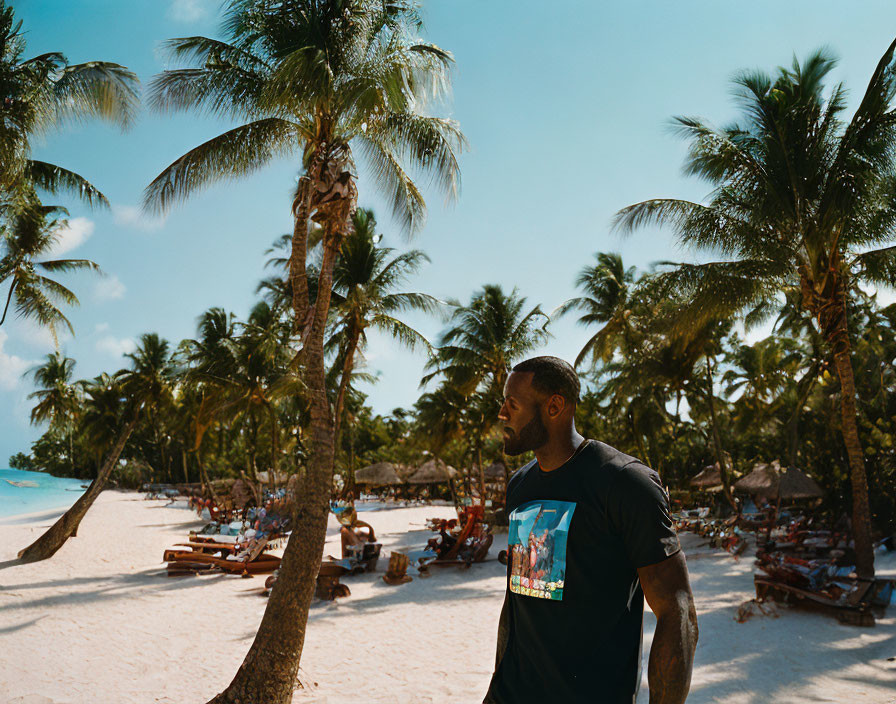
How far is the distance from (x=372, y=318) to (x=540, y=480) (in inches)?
537

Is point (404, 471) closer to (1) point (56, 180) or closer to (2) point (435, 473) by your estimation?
(2) point (435, 473)

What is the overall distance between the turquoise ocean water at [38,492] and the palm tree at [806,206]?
60.1 meters

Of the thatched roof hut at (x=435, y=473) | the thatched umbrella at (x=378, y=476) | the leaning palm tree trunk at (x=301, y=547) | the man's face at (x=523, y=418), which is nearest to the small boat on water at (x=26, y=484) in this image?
the thatched umbrella at (x=378, y=476)

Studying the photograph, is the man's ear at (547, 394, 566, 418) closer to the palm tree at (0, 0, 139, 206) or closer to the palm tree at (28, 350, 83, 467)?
the palm tree at (0, 0, 139, 206)

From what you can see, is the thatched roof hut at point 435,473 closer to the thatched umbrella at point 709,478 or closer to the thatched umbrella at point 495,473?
the thatched umbrella at point 495,473

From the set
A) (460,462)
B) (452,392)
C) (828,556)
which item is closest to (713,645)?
(828,556)

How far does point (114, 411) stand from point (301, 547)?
37.8m

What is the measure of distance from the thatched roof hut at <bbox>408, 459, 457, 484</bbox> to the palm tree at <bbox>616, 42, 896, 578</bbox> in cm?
2371


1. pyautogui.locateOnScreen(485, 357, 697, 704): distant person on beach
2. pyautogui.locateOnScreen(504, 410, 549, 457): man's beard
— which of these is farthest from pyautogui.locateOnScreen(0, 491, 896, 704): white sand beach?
pyautogui.locateOnScreen(504, 410, 549, 457): man's beard

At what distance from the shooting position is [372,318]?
15.4 m

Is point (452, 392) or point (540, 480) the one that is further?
point (452, 392)

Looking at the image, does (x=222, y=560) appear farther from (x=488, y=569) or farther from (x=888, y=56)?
(x=888, y=56)

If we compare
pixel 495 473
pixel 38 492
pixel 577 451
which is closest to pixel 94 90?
pixel 577 451

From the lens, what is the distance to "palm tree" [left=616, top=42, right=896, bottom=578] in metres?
9.41
